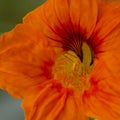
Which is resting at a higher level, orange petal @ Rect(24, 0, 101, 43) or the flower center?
orange petal @ Rect(24, 0, 101, 43)

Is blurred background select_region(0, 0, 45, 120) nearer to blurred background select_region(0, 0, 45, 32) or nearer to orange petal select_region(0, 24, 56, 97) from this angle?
blurred background select_region(0, 0, 45, 32)

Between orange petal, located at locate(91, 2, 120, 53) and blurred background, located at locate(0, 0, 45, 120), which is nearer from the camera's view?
orange petal, located at locate(91, 2, 120, 53)

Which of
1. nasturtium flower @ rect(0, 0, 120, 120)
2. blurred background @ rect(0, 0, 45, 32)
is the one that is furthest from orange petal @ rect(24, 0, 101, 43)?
blurred background @ rect(0, 0, 45, 32)

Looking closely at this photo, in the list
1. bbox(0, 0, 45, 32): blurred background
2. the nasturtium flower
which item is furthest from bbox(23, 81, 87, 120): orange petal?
bbox(0, 0, 45, 32): blurred background

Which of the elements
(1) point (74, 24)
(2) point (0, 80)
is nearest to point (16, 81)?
(2) point (0, 80)

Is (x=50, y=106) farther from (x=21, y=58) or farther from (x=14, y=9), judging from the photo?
(x=14, y=9)

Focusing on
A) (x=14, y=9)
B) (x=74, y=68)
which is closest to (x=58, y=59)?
(x=74, y=68)

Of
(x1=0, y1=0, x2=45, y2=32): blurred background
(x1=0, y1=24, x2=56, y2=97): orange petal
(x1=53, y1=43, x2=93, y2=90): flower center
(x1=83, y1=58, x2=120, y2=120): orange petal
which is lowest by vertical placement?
(x1=83, y1=58, x2=120, y2=120): orange petal
